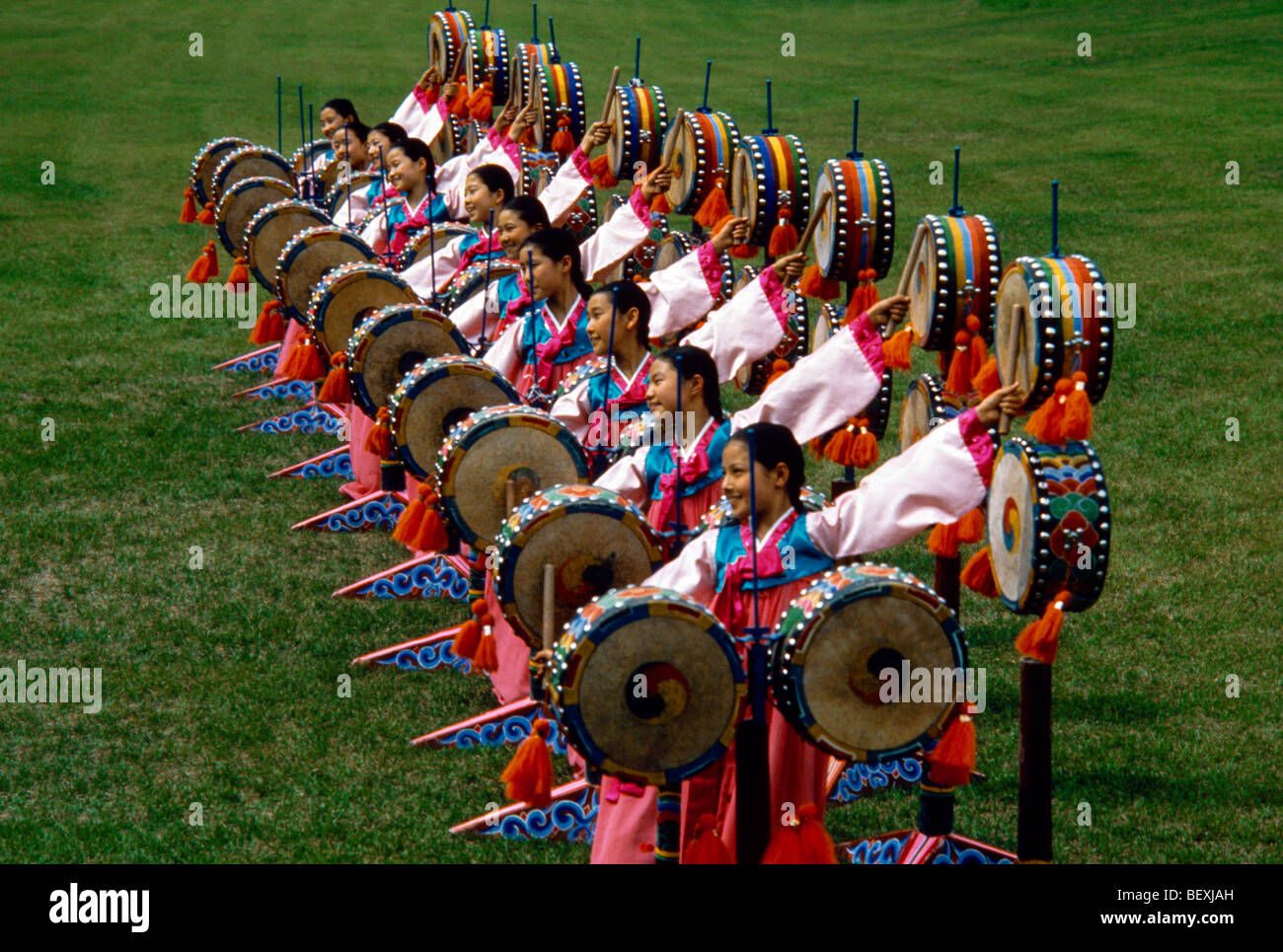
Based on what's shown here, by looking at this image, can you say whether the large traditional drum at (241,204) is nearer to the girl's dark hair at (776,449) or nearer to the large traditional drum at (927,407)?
the large traditional drum at (927,407)

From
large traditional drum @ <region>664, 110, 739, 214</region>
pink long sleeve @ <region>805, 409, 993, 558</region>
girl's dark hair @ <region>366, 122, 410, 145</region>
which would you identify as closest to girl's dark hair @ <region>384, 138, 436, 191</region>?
girl's dark hair @ <region>366, 122, 410, 145</region>

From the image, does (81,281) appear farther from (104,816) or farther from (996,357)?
(996,357)

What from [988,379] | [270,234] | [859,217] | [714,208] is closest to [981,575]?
[988,379]

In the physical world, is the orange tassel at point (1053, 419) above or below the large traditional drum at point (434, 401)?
above

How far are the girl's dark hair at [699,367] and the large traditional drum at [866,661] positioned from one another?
1167mm

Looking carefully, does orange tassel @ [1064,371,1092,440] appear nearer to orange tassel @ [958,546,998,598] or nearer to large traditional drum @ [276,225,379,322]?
orange tassel @ [958,546,998,598]

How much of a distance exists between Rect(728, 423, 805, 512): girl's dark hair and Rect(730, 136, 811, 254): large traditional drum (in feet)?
6.72

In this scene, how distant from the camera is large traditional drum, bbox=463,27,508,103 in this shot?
9734 millimetres

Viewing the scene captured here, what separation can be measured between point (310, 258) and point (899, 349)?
3785 millimetres

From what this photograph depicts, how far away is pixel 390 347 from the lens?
6.36 meters

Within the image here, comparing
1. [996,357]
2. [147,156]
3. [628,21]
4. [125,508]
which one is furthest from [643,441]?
[628,21]

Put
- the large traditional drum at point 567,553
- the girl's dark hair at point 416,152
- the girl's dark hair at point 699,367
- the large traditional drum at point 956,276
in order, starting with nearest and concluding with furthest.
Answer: the large traditional drum at point 567,553 < the large traditional drum at point 956,276 < the girl's dark hair at point 699,367 < the girl's dark hair at point 416,152

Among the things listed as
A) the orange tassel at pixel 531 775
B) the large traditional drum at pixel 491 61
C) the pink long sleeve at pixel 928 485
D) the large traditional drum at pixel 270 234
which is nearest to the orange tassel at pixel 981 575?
the pink long sleeve at pixel 928 485

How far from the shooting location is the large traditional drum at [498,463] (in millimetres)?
5137
